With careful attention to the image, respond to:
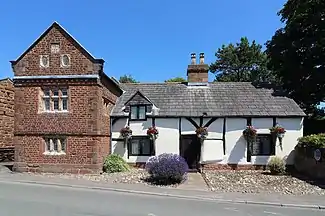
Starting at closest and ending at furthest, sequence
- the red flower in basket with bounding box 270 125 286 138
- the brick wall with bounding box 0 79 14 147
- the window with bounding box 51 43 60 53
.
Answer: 1. the window with bounding box 51 43 60 53
2. the red flower in basket with bounding box 270 125 286 138
3. the brick wall with bounding box 0 79 14 147

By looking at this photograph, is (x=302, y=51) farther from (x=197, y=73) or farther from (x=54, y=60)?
(x=54, y=60)

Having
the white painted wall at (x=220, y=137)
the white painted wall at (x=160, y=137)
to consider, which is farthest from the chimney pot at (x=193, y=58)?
the white painted wall at (x=160, y=137)

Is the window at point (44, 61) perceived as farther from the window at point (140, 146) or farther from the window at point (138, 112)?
the window at point (140, 146)

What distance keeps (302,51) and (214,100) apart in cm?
900

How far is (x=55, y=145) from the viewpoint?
20.2 meters

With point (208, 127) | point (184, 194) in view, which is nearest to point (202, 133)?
point (208, 127)

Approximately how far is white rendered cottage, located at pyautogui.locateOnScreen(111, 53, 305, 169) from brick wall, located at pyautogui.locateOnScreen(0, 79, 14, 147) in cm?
1008

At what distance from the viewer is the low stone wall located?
59.5ft

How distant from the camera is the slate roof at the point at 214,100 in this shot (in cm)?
2219

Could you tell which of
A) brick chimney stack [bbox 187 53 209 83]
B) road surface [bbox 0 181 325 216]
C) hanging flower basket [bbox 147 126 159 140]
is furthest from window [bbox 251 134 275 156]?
road surface [bbox 0 181 325 216]

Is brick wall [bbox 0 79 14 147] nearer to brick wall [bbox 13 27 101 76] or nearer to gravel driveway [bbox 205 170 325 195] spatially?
brick wall [bbox 13 27 101 76]

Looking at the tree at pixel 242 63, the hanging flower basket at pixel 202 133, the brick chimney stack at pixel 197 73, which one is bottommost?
the hanging flower basket at pixel 202 133

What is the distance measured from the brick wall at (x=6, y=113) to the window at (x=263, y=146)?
1892 cm

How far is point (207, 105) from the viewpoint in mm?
22906
